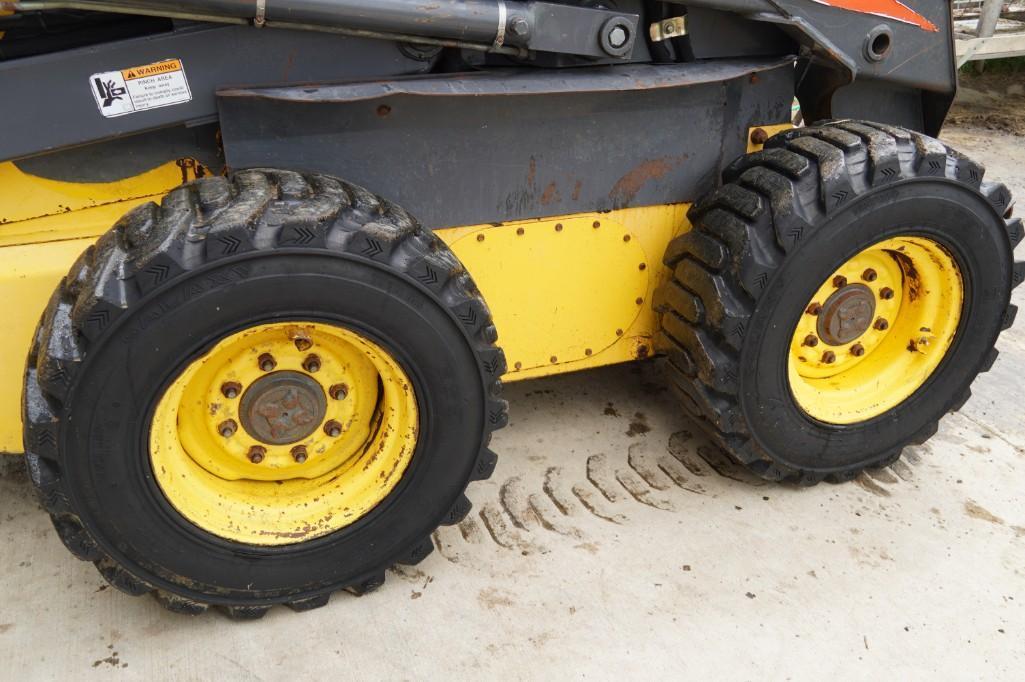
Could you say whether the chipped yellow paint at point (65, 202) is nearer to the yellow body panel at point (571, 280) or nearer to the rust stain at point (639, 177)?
the yellow body panel at point (571, 280)

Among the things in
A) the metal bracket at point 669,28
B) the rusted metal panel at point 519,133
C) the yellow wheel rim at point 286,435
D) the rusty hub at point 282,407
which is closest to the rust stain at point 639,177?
the rusted metal panel at point 519,133

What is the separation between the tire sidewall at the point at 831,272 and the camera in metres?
2.60

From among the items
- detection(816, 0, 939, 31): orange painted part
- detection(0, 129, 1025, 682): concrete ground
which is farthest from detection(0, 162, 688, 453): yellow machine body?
detection(816, 0, 939, 31): orange painted part

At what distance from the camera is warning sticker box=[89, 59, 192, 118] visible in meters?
2.09

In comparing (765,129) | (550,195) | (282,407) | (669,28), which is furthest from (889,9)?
(282,407)

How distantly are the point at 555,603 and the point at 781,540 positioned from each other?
73 cm

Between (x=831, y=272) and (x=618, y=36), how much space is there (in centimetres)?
90

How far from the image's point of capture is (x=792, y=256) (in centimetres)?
257

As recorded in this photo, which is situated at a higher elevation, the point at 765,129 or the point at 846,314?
the point at 765,129

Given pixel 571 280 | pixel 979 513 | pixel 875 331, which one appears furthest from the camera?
pixel 875 331

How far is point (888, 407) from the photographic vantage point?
296 cm

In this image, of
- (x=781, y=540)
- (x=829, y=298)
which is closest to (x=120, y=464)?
(x=781, y=540)

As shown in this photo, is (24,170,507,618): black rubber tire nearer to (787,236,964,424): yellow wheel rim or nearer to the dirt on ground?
(787,236,964,424): yellow wheel rim

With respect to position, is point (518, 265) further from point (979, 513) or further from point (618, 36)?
point (979, 513)
